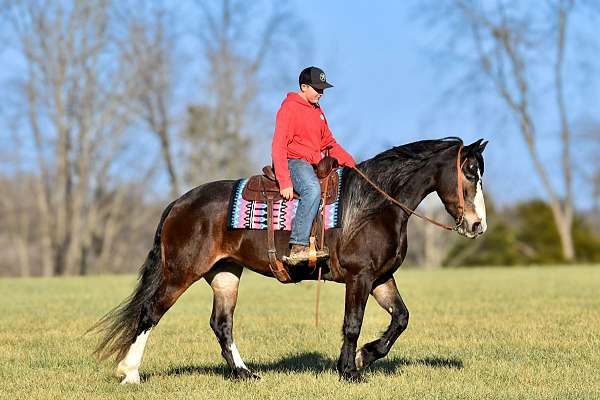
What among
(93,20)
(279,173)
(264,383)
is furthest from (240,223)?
(93,20)

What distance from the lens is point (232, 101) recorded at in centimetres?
4603

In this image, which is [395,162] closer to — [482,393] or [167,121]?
[482,393]

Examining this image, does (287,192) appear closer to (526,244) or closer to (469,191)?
(469,191)

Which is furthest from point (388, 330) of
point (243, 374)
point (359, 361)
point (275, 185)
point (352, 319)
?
point (275, 185)

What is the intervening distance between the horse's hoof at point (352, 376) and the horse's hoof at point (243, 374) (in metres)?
0.87

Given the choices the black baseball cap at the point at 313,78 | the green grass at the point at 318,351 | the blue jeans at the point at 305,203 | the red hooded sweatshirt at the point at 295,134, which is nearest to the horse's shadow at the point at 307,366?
the green grass at the point at 318,351

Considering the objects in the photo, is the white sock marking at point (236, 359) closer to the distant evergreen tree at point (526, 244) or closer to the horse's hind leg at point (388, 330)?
the horse's hind leg at point (388, 330)

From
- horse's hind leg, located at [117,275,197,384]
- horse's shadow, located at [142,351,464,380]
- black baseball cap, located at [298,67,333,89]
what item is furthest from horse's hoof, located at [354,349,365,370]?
black baseball cap, located at [298,67,333,89]

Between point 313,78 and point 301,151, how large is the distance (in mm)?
695

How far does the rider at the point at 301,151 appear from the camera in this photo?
816 cm

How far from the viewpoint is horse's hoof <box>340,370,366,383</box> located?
26.6ft

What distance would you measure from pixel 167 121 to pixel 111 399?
39.7m

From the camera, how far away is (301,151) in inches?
331

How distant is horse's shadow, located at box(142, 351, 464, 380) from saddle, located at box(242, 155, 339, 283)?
1230 mm
